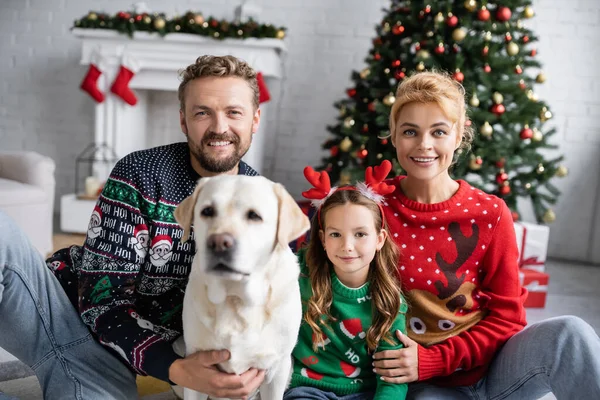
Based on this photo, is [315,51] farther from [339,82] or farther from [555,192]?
[555,192]

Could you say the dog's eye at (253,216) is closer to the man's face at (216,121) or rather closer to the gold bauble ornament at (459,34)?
the man's face at (216,121)

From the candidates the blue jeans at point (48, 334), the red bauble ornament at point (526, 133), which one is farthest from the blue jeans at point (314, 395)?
the red bauble ornament at point (526, 133)

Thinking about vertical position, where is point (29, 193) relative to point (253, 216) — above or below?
below

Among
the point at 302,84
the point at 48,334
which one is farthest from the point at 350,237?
the point at 302,84

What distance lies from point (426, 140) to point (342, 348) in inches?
25.4

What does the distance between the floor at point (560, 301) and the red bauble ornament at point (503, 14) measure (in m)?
1.76

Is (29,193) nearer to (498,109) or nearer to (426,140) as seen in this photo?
(426,140)

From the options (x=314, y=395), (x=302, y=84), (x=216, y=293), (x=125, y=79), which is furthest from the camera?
(x=302, y=84)

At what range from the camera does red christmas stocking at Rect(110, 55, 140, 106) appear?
164 inches

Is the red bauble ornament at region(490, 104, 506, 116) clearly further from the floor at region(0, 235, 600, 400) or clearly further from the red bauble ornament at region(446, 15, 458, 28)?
the floor at region(0, 235, 600, 400)

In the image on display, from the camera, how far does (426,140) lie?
157 cm

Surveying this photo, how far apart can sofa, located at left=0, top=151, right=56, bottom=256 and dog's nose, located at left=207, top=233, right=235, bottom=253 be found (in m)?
2.66

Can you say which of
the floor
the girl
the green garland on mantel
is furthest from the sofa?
the girl

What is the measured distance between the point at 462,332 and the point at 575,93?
3.57 meters
